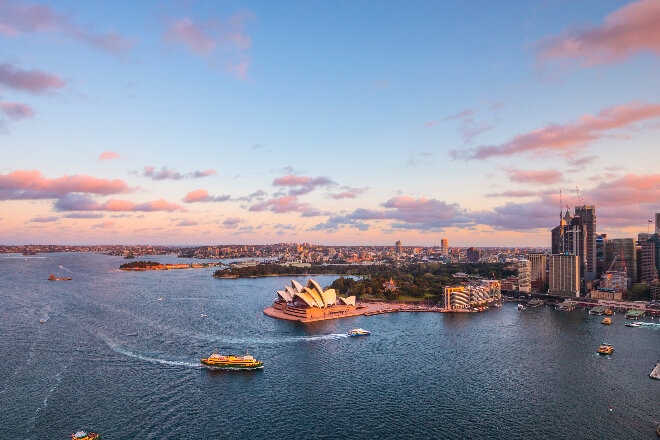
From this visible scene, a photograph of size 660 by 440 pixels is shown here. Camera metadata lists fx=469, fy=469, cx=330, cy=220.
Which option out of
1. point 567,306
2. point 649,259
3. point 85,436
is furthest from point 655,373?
point 649,259

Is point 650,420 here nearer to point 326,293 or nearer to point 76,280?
point 326,293

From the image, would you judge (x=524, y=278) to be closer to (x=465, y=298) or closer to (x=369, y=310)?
(x=465, y=298)

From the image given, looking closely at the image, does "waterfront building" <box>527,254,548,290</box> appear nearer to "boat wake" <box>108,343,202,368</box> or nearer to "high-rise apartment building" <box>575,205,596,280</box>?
"high-rise apartment building" <box>575,205,596,280</box>

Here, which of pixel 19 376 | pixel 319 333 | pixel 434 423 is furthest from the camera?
pixel 319 333

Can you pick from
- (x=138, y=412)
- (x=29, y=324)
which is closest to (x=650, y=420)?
(x=138, y=412)

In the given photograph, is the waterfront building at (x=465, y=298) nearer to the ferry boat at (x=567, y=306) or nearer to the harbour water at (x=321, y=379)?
the ferry boat at (x=567, y=306)
